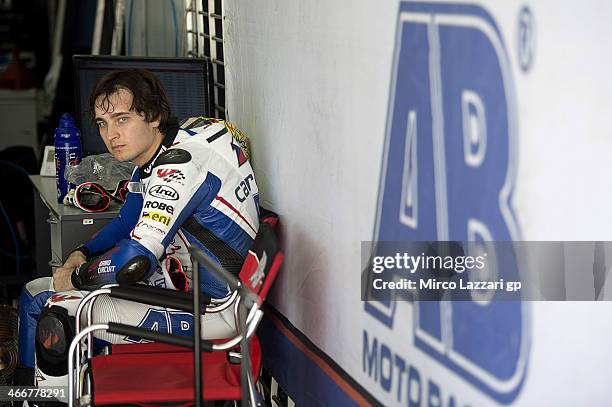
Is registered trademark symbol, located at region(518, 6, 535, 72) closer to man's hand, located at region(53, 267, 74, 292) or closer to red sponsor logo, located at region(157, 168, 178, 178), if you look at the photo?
red sponsor logo, located at region(157, 168, 178, 178)

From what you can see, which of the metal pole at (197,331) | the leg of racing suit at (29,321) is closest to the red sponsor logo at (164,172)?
the leg of racing suit at (29,321)

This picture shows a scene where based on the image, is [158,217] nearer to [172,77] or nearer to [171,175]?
[171,175]

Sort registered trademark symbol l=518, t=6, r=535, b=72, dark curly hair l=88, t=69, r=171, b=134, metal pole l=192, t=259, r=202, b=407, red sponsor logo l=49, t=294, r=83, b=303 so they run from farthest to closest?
dark curly hair l=88, t=69, r=171, b=134
red sponsor logo l=49, t=294, r=83, b=303
metal pole l=192, t=259, r=202, b=407
registered trademark symbol l=518, t=6, r=535, b=72

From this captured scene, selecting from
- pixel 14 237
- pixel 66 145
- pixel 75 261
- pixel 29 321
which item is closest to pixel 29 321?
pixel 29 321

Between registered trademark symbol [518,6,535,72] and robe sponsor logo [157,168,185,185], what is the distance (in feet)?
3.88

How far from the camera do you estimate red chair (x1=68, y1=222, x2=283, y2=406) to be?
84.3 inches

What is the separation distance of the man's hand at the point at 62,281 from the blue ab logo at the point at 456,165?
1.02m

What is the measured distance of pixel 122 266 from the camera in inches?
100.0

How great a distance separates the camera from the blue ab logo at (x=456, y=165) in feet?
5.44

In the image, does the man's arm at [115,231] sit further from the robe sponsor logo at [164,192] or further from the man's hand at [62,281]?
the robe sponsor logo at [164,192]

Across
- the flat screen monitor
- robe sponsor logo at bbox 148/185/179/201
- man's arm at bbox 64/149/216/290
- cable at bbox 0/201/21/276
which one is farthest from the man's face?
cable at bbox 0/201/21/276

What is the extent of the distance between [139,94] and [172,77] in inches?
43.4

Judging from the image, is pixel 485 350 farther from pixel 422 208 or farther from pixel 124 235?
pixel 124 235

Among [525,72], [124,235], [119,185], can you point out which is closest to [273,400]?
[124,235]
